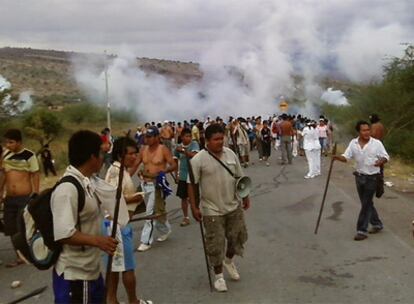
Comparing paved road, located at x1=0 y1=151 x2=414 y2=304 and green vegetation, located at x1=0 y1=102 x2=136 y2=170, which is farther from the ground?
paved road, located at x1=0 y1=151 x2=414 y2=304

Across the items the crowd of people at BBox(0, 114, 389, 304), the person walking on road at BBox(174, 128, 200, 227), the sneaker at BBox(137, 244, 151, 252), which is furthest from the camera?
the person walking on road at BBox(174, 128, 200, 227)

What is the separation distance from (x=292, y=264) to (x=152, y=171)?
2.37 m

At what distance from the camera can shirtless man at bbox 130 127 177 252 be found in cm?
824

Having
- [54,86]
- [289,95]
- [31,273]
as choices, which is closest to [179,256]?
[31,273]

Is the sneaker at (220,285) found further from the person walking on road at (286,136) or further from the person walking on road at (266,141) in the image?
the person walking on road at (266,141)

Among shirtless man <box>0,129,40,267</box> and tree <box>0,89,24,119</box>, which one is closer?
shirtless man <box>0,129,40,267</box>

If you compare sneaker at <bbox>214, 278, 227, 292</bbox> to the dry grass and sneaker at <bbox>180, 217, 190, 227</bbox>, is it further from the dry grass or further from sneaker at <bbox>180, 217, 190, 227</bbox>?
the dry grass

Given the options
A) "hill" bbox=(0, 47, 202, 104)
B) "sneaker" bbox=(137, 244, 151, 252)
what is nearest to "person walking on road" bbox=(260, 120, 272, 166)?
"sneaker" bbox=(137, 244, 151, 252)

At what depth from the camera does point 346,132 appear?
37219 millimetres

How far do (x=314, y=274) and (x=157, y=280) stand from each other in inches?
71.6

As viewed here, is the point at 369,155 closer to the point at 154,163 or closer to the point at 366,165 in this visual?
the point at 366,165

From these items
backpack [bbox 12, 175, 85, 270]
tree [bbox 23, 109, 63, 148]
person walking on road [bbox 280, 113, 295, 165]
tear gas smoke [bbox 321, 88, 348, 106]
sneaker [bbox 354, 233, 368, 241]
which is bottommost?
tear gas smoke [bbox 321, 88, 348, 106]

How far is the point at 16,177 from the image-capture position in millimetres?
7676

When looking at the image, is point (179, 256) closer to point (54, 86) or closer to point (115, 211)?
point (115, 211)
